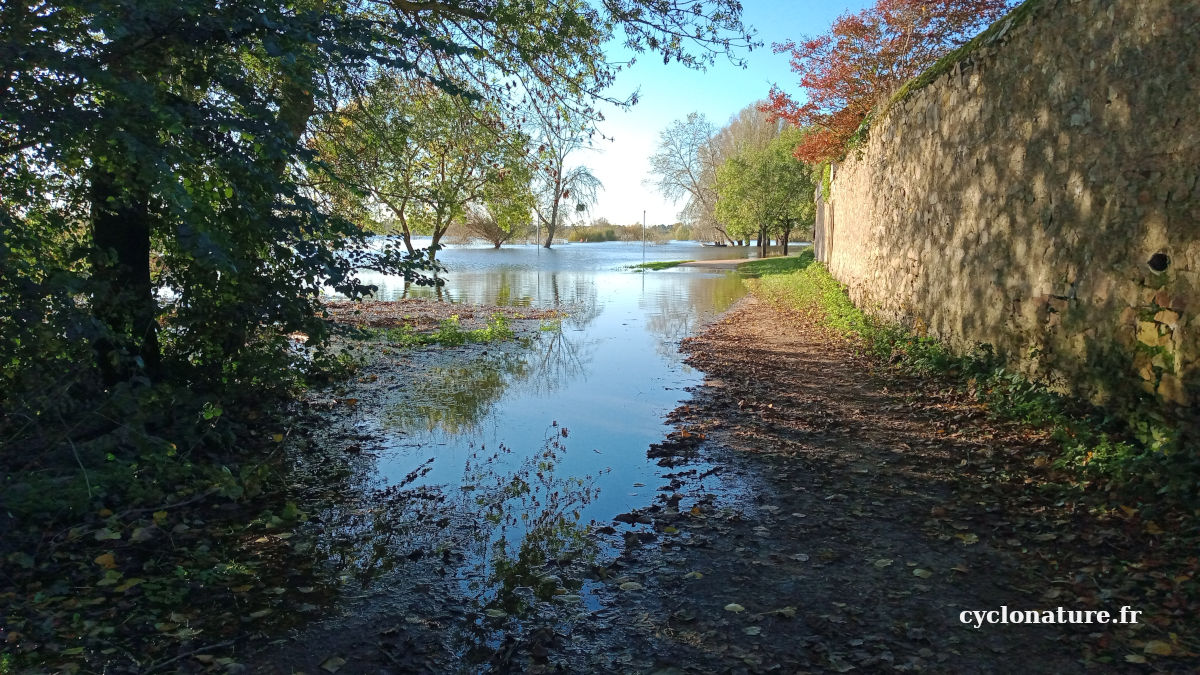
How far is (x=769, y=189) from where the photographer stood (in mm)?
32031

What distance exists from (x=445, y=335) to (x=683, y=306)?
710 cm

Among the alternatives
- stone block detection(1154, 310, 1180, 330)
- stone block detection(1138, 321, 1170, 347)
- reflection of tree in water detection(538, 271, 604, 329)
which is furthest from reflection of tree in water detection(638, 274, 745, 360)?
stone block detection(1154, 310, 1180, 330)

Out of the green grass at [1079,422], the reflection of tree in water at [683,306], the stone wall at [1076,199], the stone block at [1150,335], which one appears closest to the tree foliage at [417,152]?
the reflection of tree in water at [683,306]

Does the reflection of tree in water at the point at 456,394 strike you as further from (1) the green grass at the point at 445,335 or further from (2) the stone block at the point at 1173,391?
(2) the stone block at the point at 1173,391

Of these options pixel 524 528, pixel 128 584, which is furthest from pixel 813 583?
pixel 128 584

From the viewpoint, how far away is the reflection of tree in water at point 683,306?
36.2ft

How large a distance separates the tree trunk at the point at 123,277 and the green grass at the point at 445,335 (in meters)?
5.22

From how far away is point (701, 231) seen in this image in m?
72.7

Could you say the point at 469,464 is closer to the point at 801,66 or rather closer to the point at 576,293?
the point at 576,293

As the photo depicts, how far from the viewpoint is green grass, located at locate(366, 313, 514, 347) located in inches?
388

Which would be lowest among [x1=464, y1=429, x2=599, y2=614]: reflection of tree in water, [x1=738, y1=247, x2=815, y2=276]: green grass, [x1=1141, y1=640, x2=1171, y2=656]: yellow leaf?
[x1=464, y1=429, x2=599, y2=614]: reflection of tree in water

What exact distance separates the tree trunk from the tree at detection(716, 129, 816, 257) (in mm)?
30496

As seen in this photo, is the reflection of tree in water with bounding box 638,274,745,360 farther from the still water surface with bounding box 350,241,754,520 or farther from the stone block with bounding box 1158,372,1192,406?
the stone block with bounding box 1158,372,1192,406

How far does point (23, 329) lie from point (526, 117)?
6231 mm
